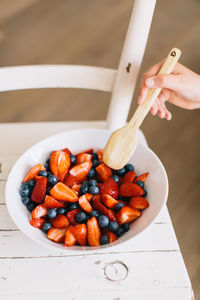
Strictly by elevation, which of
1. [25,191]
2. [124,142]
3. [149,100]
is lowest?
[25,191]

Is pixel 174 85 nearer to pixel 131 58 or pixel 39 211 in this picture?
pixel 131 58

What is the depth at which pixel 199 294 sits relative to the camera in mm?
1504

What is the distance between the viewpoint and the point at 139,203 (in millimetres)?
833

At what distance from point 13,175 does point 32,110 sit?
4.77 ft

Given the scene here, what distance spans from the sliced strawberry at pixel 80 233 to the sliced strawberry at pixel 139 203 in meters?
0.14

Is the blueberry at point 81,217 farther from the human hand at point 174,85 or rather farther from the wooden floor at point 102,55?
the wooden floor at point 102,55

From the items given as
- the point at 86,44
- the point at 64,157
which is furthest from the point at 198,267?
the point at 86,44

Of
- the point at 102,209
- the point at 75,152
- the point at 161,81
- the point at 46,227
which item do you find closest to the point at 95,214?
the point at 102,209

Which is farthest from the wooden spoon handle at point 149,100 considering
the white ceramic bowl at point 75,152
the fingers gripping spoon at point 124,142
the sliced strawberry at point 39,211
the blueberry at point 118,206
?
the sliced strawberry at point 39,211

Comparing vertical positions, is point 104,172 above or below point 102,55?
above

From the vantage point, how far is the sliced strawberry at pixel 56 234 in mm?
783

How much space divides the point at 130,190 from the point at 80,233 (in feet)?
0.58

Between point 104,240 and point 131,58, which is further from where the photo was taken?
point 131,58

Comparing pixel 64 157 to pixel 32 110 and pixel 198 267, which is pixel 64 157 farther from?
pixel 32 110
